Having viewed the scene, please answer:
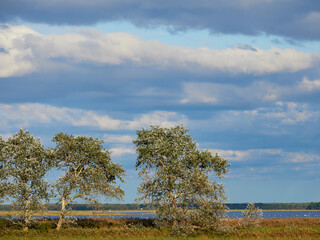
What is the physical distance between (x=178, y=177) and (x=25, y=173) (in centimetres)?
1999

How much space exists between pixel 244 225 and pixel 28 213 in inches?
1148

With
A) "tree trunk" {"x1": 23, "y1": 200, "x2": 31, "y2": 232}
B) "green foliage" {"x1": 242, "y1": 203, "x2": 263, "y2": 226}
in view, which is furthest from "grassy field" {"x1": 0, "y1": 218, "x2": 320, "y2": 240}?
"green foliage" {"x1": 242, "y1": 203, "x2": 263, "y2": 226}

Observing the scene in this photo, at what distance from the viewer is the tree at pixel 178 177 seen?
54.5 metres

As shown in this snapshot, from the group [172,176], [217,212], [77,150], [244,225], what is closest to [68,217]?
[77,150]

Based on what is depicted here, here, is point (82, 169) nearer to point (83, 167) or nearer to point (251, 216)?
point (83, 167)

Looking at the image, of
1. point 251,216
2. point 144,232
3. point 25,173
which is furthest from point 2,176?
point 251,216

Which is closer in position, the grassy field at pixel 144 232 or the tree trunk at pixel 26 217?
the grassy field at pixel 144 232

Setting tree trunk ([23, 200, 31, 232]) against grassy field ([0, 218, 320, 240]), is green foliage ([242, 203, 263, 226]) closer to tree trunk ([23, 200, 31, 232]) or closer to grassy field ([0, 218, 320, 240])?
grassy field ([0, 218, 320, 240])

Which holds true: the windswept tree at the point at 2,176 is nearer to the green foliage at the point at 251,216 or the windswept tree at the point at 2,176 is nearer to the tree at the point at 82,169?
the tree at the point at 82,169

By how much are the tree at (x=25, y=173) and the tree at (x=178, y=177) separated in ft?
42.9

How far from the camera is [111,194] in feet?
199

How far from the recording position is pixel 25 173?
56188mm

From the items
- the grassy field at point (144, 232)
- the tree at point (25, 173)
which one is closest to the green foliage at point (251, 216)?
the grassy field at point (144, 232)

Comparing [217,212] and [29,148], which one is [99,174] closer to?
[29,148]
